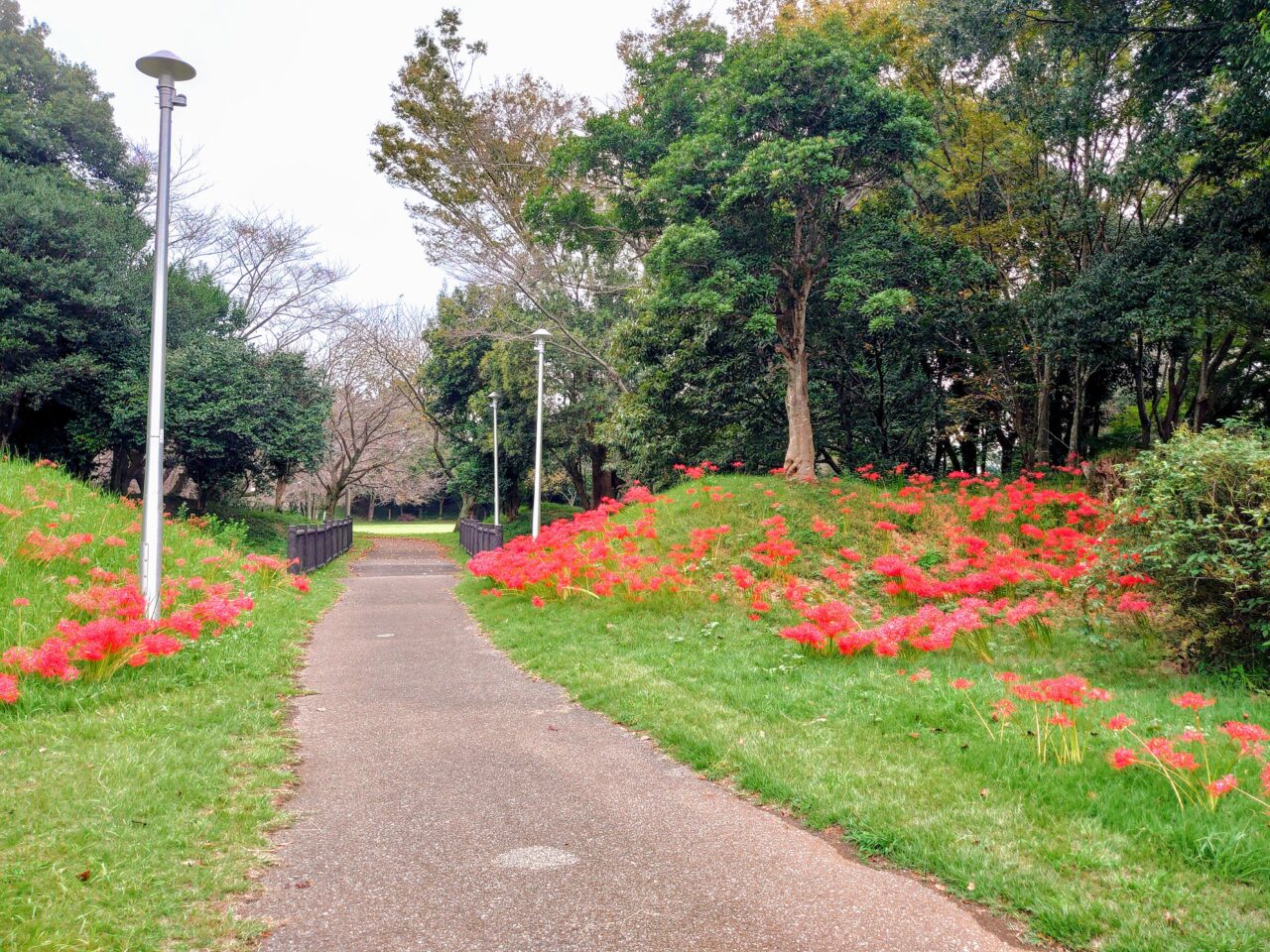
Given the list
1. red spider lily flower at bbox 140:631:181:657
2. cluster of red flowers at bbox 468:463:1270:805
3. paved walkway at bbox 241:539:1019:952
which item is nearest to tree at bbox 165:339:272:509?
cluster of red flowers at bbox 468:463:1270:805

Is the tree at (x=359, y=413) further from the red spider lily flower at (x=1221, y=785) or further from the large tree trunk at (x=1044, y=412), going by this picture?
the red spider lily flower at (x=1221, y=785)

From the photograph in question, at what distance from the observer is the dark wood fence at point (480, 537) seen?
65.0 ft

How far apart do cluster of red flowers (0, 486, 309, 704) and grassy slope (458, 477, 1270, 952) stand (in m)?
3.03

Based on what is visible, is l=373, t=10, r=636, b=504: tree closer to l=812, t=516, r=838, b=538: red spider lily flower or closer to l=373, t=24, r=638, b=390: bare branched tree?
l=373, t=24, r=638, b=390: bare branched tree

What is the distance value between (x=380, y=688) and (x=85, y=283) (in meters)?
17.2

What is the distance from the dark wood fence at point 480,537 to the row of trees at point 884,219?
4.06 meters

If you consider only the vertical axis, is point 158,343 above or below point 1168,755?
above

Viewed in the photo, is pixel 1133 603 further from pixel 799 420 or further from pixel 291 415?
pixel 291 415

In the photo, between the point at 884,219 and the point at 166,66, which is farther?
the point at 884,219

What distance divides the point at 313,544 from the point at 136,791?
13879 millimetres

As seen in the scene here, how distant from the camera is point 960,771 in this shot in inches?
164

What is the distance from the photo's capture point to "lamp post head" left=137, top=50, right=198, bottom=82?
7.05 m

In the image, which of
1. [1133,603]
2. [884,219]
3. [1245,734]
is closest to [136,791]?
[1245,734]

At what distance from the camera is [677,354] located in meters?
15.9
